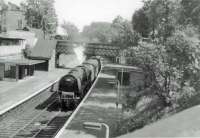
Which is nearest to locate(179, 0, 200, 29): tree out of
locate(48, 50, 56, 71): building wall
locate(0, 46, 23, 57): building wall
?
locate(0, 46, 23, 57): building wall

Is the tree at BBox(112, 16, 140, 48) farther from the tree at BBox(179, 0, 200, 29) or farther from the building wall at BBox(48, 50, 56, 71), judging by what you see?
the building wall at BBox(48, 50, 56, 71)

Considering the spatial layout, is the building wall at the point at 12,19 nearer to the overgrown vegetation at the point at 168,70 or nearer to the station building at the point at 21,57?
the station building at the point at 21,57

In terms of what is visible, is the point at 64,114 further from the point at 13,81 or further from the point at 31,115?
the point at 13,81

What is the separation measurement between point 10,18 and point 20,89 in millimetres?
48993

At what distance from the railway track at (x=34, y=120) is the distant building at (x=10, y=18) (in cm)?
4854

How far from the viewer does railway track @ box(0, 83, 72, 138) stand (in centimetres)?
2262

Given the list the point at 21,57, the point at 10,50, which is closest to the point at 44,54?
the point at 21,57

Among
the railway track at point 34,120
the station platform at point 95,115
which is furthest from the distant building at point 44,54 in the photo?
the railway track at point 34,120

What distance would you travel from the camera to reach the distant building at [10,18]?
77.9 metres

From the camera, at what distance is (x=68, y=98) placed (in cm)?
2900

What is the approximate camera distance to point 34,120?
26.2 metres

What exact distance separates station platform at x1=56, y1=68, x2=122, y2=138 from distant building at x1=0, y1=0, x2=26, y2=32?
46.4m

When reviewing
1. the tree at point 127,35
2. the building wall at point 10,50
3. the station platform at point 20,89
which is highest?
the tree at point 127,35

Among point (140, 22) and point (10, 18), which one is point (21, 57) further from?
point (10, 18)
